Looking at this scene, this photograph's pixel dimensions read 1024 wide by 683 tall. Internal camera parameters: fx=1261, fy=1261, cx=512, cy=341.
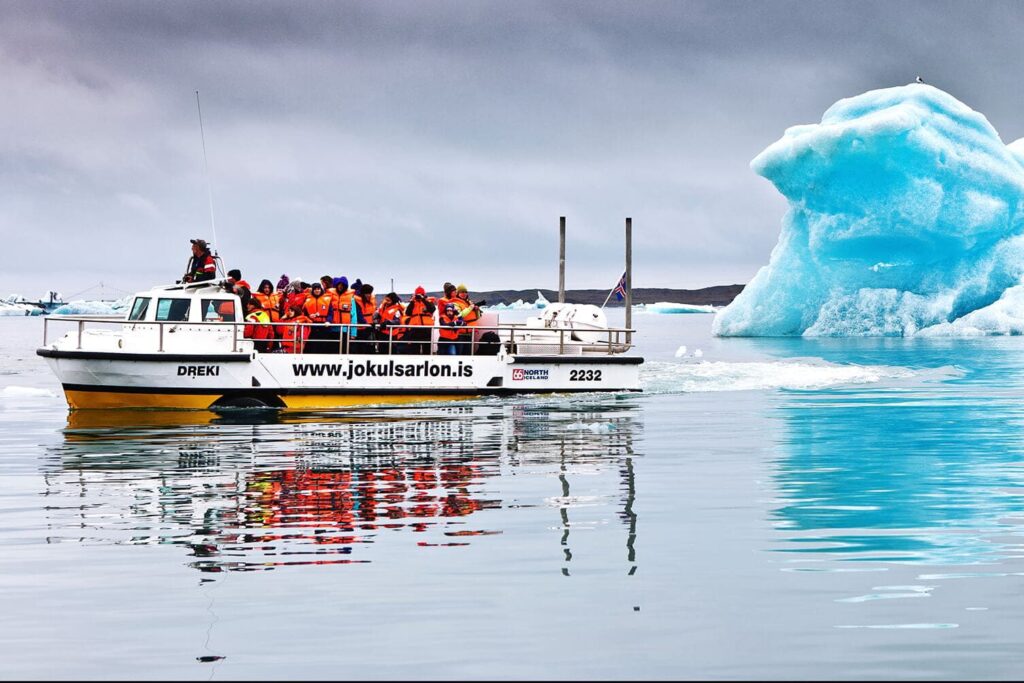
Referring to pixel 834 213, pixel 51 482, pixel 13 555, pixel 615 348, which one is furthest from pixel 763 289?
pixel 13 555

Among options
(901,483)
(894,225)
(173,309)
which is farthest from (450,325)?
(894,225)

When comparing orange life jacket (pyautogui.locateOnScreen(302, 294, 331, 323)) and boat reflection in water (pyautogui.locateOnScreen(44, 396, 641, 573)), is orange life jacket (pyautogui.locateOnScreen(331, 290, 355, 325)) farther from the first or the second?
boat reflection in water (pyautogui.locateOnScreen(44, 396, 641, 573))

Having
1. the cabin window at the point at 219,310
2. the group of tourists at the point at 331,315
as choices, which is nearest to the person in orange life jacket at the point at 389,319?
the group of tourists at the point at 331,315

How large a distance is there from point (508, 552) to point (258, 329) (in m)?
13.1

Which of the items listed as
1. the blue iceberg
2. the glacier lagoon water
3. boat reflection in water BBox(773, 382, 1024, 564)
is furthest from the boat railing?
the blue iceberg

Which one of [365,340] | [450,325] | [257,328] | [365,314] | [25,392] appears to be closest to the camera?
[257,328]

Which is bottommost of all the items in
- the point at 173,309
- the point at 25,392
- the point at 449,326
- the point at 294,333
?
the point at 25,392

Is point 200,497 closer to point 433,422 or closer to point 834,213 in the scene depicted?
point 433,422

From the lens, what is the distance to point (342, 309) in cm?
2122

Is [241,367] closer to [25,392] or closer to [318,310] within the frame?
[318,310]

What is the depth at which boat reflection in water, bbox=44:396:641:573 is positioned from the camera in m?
9.51

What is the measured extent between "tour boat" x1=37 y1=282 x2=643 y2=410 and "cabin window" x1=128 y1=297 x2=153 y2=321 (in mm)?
16

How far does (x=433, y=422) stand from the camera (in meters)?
19.8

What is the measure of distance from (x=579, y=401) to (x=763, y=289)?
34.1m
